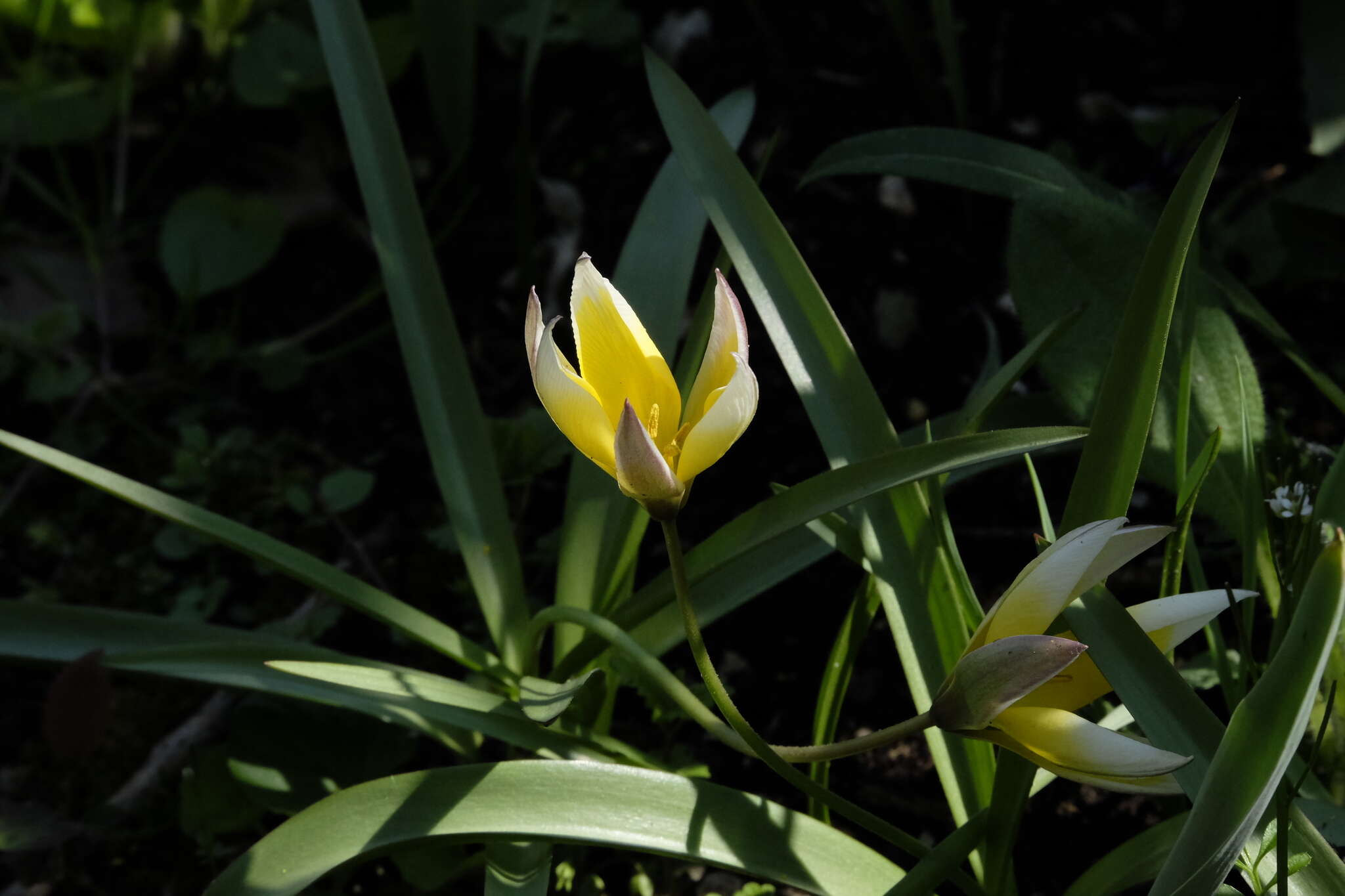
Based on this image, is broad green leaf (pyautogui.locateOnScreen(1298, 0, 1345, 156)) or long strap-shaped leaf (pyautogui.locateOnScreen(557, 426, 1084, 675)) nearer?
long strap-shaped leaf (pyautogui.locateOnScreen(557, 426, 1084, 675))

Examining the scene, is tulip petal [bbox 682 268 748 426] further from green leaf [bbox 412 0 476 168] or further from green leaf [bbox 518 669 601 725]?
green leaf [bbox 412 0 476 168]

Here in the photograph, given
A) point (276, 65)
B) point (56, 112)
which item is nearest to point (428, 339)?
point (276, 65)

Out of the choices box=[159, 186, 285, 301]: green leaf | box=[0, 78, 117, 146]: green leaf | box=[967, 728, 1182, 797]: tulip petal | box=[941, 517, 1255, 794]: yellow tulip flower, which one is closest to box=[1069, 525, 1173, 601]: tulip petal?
box=[941, 517, 1255, 794]: yellow tulip flower

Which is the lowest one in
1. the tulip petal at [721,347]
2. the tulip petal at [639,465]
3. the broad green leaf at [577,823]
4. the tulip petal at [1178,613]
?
the broad green leaf at [577,823]

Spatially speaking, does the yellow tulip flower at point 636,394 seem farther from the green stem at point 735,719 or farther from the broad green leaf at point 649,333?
the broad green leaf at point 649,333

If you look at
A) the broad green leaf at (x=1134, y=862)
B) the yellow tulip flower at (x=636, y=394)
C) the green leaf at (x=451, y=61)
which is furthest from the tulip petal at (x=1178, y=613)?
the green leaf at (x=451, y=61)

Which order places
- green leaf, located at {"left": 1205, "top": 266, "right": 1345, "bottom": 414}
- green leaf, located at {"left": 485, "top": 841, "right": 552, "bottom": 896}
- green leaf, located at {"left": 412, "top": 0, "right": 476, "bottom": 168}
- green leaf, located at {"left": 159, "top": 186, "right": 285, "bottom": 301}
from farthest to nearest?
green leaf, located at {"left": 159, "top": 186, "right": 285, "bottom": 301}
green leaf, located at {"left": 412, "top": 0, "right": 476, "bottom": 168}
green leaf, located at {"left": 1205, "top": 266, "right": 1345, "bottom": 414}
green leaf, located at {"left": 485, "top": 841, "right": 552, "bottom": 896}

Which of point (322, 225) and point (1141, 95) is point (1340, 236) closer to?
point (1141, 95)
